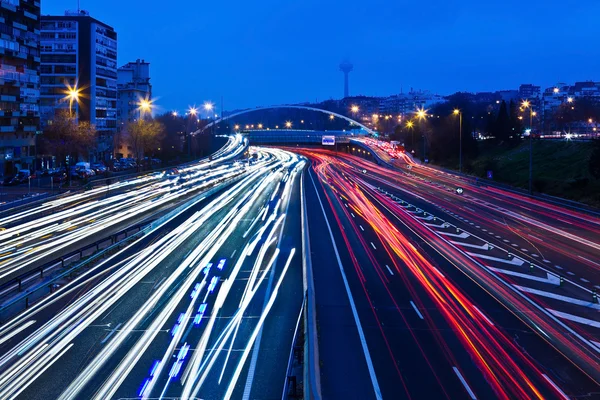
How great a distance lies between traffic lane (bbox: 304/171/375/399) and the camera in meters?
13.0

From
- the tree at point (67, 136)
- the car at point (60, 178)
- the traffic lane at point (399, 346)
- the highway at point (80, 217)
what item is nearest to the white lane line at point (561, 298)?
the traffic lane at point (399, 346)

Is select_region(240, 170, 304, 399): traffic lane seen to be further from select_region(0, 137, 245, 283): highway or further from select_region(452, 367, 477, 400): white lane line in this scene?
select_region(0, 137, 245, 283): highway

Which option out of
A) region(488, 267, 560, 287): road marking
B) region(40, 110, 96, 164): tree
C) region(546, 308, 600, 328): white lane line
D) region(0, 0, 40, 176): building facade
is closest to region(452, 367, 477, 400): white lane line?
region(546, 308, 600, 328): white lane line

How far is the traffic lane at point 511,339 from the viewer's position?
13.1 metres

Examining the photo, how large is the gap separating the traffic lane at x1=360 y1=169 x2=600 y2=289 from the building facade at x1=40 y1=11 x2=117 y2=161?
55.6 m

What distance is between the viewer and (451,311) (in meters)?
18.3

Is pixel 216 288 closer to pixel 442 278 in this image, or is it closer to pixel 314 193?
pixel 442 278

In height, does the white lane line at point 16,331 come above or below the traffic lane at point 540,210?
below

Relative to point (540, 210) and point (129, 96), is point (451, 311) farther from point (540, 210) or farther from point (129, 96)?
point (129, 96)

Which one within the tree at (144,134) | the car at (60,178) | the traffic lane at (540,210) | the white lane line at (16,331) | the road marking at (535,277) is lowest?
the white lane line at (16,331)

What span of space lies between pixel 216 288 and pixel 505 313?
9.36 metres

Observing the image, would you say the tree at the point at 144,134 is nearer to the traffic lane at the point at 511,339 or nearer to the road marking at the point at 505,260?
the road marking at the point at 505,260

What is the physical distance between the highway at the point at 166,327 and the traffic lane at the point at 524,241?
1057cm

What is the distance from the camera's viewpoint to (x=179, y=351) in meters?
14.5
